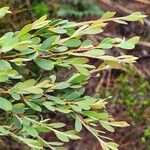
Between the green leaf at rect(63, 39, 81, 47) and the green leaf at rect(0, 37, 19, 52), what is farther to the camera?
the green leaf at rect(63, 39, 81, 47)

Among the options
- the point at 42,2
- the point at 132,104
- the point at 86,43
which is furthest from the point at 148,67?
the point at 86,43

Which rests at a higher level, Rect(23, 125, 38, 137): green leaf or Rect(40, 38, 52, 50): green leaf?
Rect(40, 38, 52, 50): green leaf

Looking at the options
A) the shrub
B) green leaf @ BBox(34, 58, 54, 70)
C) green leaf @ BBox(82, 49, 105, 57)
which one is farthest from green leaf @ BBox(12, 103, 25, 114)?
green leaf @ BBox(82, 49, 105, 57)

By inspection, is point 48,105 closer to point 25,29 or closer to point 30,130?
point 30,130

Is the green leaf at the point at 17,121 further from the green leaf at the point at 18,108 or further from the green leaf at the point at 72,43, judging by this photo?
the green leaf at the point at 72,43

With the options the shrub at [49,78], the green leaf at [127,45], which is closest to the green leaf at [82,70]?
the shrub at [49,78]

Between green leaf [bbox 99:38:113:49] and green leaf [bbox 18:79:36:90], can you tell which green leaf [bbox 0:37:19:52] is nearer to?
green leaf [bbox 18:79:36:90]

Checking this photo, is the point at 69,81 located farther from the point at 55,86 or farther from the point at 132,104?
the point at 132,104

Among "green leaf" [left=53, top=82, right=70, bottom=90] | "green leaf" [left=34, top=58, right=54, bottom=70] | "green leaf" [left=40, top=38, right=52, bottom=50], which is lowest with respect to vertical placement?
"green leaf" [left=53, top=82, right=70, bottom=90]

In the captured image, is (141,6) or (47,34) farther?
(141,6)
